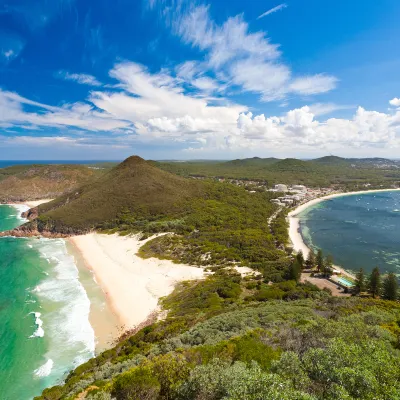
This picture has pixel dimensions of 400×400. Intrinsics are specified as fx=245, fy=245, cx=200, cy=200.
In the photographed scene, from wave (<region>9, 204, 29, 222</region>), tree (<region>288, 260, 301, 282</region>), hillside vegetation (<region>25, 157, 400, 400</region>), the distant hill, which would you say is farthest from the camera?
wave (<region>9, 204, 29, 222</region>)

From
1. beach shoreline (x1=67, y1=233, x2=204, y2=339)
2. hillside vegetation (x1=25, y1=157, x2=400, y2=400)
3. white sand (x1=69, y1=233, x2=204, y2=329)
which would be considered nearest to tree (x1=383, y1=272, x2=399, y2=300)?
hillside vegetation (x1=25, y1=157, x2=400, y2=400)

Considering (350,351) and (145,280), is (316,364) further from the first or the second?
(145,280)

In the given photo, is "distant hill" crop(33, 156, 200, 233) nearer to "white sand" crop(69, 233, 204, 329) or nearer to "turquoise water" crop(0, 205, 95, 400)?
"white sand" crop(69, 233, 204, 329)

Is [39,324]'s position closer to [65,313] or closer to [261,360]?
[65,313]

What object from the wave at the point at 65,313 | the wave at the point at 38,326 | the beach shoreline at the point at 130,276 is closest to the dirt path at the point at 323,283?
the beach shoreline at the point at 130,276

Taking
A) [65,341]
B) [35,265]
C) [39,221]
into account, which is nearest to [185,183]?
[39,221]

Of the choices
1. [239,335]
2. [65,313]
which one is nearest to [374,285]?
[239,335]
